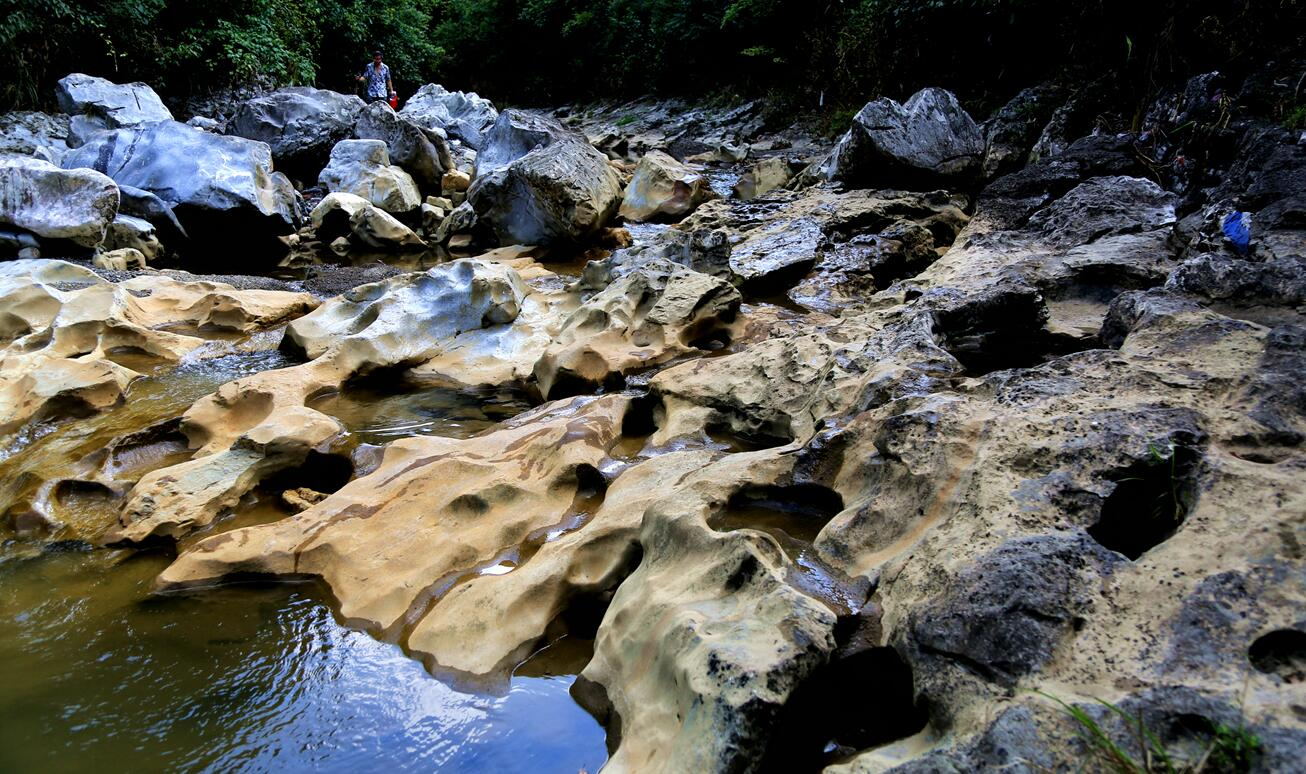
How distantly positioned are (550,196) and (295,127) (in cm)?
713

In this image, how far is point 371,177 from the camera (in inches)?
A: 453

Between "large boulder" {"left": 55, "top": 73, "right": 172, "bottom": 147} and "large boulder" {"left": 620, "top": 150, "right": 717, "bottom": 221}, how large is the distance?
7955mm

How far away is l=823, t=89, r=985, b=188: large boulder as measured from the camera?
820 cm

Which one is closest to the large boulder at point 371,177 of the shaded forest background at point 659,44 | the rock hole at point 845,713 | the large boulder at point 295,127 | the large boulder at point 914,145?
the large boulder at point 295,127

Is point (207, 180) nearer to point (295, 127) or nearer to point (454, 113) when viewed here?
point (295, 127)

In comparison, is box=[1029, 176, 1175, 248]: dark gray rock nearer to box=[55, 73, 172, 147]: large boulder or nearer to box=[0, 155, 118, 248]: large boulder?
box=[0, 155, 118, 248]: large boulder

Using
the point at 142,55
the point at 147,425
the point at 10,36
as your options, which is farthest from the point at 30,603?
the point at 142,55

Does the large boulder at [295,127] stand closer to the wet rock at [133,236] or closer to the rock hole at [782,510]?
the wet rock at [133,236]

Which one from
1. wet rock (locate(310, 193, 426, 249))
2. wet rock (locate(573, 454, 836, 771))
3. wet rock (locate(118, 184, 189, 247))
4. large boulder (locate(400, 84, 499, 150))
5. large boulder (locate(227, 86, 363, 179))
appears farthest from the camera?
large boulder (locate(400, 84, 499, 150))

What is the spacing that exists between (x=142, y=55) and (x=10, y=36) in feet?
9.97

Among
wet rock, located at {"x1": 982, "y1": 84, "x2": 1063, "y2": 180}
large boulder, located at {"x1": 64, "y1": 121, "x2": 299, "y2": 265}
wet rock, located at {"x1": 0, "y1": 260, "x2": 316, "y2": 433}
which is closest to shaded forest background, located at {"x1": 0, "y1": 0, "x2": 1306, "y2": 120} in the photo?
wet rock, located at {"x1": 982, "y1": 84, "x2": 1063, "y2": 180}

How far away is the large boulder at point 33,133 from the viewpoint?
1090 cm

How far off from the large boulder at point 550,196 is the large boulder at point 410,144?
119 inches

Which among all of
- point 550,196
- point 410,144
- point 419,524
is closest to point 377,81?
point 410,144
